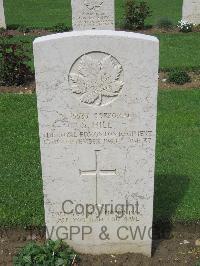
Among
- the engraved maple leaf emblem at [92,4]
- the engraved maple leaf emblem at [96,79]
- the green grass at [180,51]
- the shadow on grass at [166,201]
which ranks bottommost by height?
the shadow on grass at [166,201]

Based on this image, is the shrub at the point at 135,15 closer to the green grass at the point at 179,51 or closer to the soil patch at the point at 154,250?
the green grass at the point at 179,51

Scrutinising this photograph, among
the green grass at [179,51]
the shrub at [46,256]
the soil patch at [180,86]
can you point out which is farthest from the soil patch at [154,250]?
the green grass at [179,51]

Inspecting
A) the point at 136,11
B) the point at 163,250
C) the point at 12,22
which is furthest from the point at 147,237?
the point at 12,22

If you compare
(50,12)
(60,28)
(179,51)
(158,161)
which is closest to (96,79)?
(158,161)

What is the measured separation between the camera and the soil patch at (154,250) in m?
4.79

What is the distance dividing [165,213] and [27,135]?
310cm

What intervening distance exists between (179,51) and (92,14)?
253 cm

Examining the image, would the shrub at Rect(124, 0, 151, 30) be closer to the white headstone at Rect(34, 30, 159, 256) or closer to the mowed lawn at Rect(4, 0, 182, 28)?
the mowed lawn at Rect(4, 0, 182, 28)

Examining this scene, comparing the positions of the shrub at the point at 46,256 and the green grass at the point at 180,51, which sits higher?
the green grass at the point at 180,51

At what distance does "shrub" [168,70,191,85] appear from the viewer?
10547mm

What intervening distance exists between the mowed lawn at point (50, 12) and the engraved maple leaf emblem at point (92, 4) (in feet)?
11.9

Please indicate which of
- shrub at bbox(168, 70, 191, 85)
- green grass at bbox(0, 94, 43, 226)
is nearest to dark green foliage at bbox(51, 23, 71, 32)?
shrub at bbox(168, 70, 191, 85)

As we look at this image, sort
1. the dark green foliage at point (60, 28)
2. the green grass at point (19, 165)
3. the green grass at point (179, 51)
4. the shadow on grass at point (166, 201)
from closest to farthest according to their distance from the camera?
the shadow on grass at point (166, 201)
the green grass at point (19, 165)
the green grass at point (179, 51)
the dark green foliage at point (60, 28)

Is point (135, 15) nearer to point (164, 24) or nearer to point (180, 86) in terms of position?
point (164, 24)
